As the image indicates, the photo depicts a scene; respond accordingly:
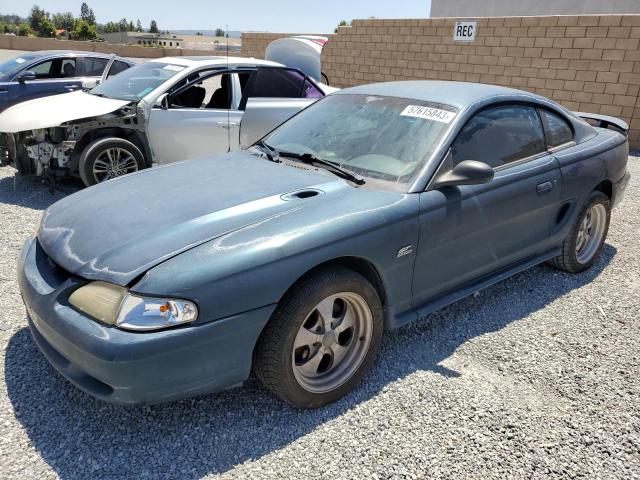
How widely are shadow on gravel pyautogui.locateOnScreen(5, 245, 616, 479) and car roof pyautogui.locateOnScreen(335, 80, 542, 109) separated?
1.56m

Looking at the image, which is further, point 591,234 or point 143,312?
point 591,234

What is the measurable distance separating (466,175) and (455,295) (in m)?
0.75

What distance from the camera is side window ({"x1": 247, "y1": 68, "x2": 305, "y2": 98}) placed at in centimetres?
627

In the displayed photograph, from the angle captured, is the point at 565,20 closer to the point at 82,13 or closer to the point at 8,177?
the point at 8,177

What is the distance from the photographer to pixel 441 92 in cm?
346

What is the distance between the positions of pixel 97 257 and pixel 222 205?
0.64m

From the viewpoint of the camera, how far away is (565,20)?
10.1 meters

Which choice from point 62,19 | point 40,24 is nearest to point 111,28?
point 62,19

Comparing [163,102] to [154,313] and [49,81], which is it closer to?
[49,81]

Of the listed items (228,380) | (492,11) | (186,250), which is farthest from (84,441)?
(492,11)

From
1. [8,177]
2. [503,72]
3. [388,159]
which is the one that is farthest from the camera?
[503,72]

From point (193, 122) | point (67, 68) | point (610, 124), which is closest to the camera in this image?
point (610, 124)

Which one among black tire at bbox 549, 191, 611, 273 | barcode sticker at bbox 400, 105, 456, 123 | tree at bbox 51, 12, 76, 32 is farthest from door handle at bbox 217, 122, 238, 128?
tree at bbox 51, 12, 76, 32

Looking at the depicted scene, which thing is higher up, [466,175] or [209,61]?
[209,61]
